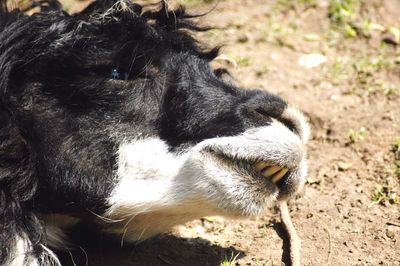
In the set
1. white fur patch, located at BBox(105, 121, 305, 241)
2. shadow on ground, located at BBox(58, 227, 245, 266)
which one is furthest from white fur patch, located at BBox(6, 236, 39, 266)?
white fur patch, located at BBox(105, 121, 305, 241)

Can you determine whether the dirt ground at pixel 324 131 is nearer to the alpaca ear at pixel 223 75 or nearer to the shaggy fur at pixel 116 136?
the alpaca ear at pixel 223 75

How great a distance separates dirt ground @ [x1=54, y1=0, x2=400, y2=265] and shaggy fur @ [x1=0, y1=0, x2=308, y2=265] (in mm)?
514

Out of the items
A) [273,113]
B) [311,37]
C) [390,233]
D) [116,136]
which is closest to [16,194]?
[116,136]

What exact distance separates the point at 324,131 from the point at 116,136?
2346 millimetres

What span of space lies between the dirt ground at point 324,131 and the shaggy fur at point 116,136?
0.51 metres

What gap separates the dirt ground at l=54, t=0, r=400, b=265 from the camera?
407 centimetres

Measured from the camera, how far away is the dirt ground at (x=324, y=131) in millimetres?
4070

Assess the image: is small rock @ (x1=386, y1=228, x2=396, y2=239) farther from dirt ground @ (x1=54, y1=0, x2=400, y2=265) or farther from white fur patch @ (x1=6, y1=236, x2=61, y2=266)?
white fur patch @ (x1=6, y1=236, x2=61, y2=266)

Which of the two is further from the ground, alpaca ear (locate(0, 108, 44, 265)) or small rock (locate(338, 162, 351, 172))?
alpaca ear (locate(0, 108, 44, 265))

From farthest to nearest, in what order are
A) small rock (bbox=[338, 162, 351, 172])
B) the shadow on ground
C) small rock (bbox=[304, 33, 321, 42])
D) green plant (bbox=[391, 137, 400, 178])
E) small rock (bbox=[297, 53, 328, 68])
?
small rock (bbox=[304, 33, 321, 42]), small rock (bbox=[297, 53, 328, 68]), small rock (bbox=[338, 162, 351, 172]), green plant (bbox=[391, 137, 400, 178]), the shadow on ground

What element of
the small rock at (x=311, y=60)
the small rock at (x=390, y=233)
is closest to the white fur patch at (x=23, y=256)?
the small rock at (x=390, y=233)

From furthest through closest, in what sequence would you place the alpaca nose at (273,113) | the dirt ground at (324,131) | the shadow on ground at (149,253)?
1. the dirt ground at (324,131)
2. the shadow on ground at (149,253)
3. the alpaca nose at (273,113)

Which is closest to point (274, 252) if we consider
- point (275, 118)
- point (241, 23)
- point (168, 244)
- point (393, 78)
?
point (168, 244)

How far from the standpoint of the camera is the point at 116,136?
11.6 feet
